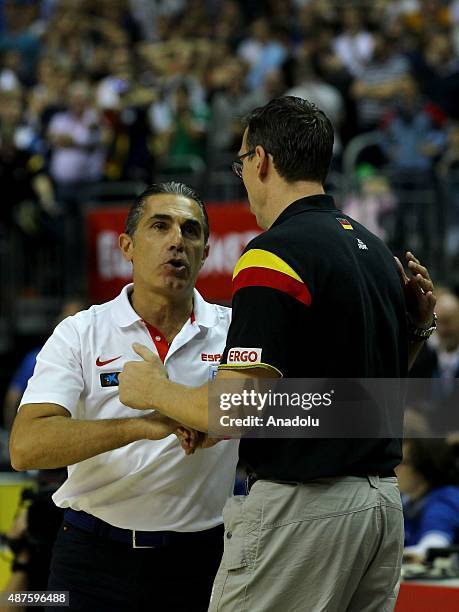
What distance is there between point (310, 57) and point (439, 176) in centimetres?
313

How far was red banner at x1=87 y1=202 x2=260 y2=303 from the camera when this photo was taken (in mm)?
11734

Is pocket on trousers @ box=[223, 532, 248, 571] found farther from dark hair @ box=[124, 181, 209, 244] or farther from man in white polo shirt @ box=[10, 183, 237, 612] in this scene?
dark hair @ box=[124, 181, 209, 244]

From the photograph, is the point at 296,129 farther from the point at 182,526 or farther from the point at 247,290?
the point at 182,526

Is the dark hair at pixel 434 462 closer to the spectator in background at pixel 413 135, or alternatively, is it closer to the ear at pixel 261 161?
the ear at pixel 261 161

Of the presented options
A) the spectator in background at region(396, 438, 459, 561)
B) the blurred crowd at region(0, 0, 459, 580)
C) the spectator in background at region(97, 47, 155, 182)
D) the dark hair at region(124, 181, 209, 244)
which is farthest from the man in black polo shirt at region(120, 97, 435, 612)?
the spectator in background at region(97, 47, 155, 182)

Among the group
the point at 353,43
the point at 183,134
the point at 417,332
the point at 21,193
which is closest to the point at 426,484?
the point at 417,332

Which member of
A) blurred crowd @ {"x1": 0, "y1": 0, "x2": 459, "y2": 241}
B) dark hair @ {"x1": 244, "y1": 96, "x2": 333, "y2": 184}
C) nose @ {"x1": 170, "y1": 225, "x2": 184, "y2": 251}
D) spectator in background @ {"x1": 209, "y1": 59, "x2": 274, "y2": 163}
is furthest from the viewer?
spectator in background @ {"x1": 209, "y1": 59, "x2": 274, "y2": 163}

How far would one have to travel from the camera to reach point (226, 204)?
1188cm

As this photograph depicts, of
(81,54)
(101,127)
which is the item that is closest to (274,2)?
(81,54)

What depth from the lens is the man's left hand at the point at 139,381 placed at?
3.74 meters

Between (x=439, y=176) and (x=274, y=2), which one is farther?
(x=274, y=2)

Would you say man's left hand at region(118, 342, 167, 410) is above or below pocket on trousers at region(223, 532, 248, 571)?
above

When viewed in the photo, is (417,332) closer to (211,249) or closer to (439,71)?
(211,249)

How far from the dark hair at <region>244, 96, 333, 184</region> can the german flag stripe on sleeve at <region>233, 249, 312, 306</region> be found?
1.11ft
